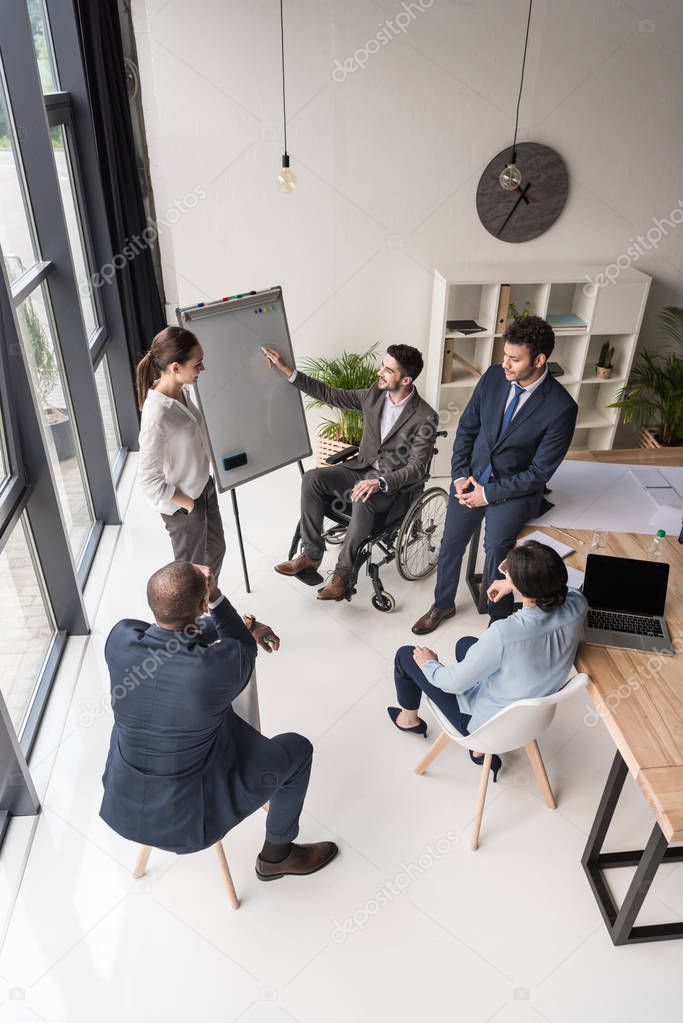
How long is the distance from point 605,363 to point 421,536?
2117mm

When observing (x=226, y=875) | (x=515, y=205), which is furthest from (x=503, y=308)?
(x=226, y=875)

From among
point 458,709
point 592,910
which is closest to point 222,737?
point 458,709

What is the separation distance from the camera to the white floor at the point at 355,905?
246cm

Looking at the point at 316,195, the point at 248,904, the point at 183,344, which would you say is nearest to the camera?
the point at 248,904

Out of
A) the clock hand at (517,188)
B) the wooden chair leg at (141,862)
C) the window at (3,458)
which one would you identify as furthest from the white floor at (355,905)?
the clock hand at (517,188)

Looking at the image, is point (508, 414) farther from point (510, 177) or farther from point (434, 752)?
point (510, 177)

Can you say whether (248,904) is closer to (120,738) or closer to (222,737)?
(222,737)

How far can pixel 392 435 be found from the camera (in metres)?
3.96

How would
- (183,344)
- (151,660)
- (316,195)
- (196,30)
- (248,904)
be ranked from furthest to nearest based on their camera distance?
(316,195)
(196,30)
(183,344)
(248,904)
(151,660)

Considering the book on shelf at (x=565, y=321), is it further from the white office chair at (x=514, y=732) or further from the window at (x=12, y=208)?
the window at (x=12, y=208)

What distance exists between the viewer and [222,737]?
249 cm

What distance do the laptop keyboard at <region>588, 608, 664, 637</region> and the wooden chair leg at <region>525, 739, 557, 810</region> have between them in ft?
1.91

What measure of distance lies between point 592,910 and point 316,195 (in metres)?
4.29

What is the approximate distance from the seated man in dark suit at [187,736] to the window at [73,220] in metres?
2.52
